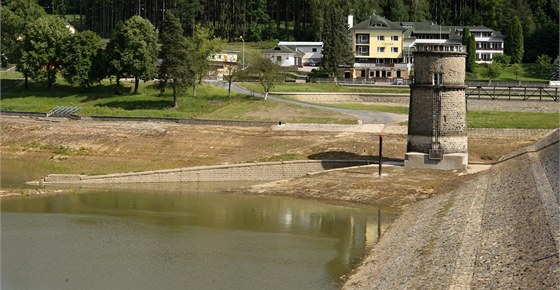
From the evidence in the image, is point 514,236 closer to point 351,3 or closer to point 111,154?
point 111,154

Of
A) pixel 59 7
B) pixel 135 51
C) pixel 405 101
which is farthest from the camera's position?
pixel 59 7

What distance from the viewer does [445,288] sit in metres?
28.2

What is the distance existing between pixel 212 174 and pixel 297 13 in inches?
3606

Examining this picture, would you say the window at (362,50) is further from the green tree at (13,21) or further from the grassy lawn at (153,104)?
the green tree at (13,21)

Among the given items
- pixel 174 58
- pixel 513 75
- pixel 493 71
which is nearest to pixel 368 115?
pixel 174 58

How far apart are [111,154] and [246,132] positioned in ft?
37.1

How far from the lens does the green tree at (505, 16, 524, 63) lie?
126 metres

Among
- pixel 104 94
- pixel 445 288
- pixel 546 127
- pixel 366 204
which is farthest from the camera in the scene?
pixel 104 94

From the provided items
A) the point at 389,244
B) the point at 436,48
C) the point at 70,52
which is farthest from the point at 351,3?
the point at 389,244

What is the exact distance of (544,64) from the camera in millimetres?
115375

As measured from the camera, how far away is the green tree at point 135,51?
3607 inches

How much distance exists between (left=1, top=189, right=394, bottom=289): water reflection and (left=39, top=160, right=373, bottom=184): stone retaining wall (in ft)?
14.8

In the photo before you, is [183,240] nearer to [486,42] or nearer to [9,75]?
[9,75]

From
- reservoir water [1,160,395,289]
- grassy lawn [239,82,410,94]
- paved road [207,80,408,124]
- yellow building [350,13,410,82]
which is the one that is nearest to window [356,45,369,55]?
yellow building [350,13,410,82]
